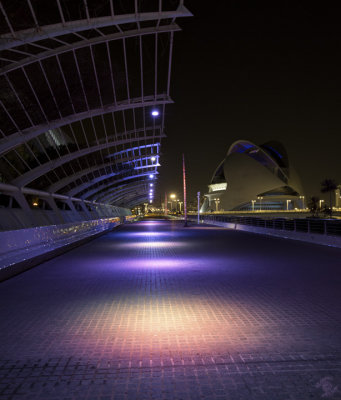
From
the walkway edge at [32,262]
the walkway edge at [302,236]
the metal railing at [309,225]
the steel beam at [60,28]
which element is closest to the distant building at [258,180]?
the walkway edge at [302,236]

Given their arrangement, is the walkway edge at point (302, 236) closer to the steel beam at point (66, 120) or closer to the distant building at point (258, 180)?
the steel beam at point (66, 120)

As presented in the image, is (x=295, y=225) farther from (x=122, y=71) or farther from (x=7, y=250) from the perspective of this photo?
(x=7, y=250)

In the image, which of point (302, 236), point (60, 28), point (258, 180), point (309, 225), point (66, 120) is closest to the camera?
point (60, 28)

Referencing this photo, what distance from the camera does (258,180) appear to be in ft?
410

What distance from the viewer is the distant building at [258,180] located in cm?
12062

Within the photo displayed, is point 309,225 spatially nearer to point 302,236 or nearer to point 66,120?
point 302,236

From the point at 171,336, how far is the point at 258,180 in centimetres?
12192

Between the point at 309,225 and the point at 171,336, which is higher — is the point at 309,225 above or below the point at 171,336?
above

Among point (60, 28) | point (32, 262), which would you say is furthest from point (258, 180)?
point (32, 262)

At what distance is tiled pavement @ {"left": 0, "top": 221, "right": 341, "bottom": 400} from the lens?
3953 millimetres

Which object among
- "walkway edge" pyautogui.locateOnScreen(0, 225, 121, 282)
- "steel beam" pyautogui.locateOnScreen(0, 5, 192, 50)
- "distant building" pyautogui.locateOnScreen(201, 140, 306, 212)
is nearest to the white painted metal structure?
"steel beam" pyautogui.locateOnScreen(0, 5, 192, 50)

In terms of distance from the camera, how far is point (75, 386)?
13.1 feet

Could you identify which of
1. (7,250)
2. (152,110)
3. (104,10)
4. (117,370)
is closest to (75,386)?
(117,370)

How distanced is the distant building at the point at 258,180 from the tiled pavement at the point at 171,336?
111081 millimetres
